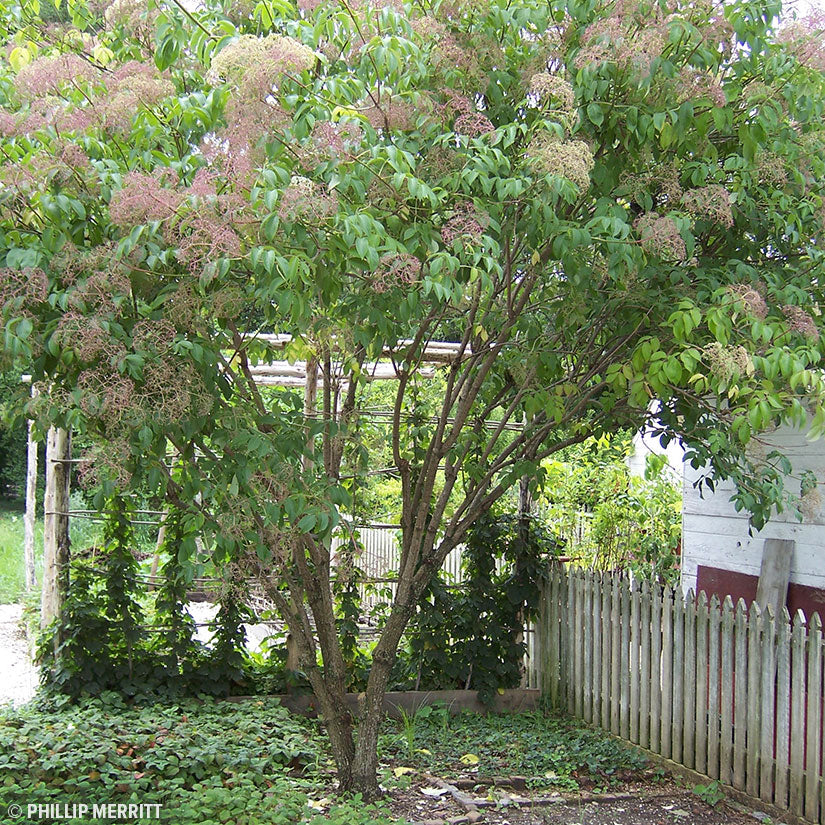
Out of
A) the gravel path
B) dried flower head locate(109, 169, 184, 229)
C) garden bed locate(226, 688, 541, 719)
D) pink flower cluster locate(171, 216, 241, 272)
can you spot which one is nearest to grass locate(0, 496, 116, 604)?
the gravel path

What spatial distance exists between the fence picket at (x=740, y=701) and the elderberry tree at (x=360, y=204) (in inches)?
37.9

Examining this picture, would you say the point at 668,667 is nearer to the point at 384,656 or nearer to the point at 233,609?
the point at 384,656

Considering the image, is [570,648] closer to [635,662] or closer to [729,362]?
[635,662]

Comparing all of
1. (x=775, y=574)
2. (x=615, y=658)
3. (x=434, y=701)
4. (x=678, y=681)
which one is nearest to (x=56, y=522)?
(x=434, y=701)

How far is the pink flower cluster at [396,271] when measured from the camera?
3.57 metres

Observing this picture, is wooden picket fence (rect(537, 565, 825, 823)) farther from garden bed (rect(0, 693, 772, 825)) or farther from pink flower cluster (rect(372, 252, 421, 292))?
pink flower cluster (rect(372, 252, 421, 292))

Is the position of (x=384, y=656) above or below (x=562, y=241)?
below

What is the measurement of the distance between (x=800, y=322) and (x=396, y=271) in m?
1.89

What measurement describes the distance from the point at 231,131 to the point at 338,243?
726 mm

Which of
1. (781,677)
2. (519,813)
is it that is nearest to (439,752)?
(519,813)

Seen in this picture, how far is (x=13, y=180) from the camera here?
345 cm

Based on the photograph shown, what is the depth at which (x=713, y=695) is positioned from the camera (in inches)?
219

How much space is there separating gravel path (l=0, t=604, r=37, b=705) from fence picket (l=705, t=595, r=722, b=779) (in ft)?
15.2

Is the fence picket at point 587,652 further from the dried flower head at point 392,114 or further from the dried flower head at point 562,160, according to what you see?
the dried flower head at point 392,114
